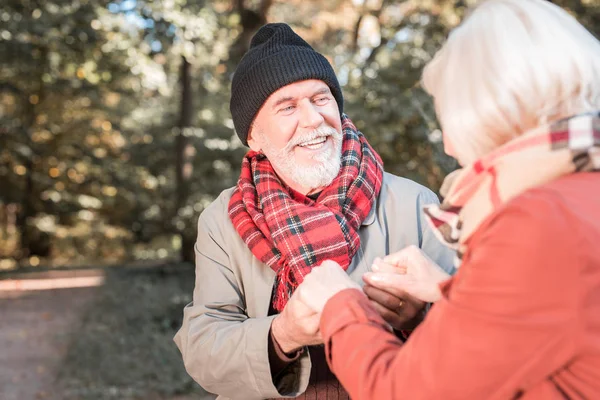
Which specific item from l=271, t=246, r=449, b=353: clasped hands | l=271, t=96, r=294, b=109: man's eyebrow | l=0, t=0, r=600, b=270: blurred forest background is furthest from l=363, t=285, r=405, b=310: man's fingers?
l=0, t=0, r=600, b=270: blurred forest background

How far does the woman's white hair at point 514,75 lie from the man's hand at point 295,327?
568 millimetres

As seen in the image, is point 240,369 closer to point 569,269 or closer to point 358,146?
point 358,146

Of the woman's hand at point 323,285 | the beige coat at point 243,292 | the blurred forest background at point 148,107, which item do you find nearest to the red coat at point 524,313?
the woman's hand at point 323,285

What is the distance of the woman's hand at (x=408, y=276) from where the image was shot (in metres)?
1.68

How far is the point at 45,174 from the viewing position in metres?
14.2

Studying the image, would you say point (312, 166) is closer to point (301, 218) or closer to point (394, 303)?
point (301, 218)

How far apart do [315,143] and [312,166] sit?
12 cm

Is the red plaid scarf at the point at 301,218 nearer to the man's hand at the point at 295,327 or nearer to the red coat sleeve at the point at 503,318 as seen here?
the man's hand at the point at 295,327

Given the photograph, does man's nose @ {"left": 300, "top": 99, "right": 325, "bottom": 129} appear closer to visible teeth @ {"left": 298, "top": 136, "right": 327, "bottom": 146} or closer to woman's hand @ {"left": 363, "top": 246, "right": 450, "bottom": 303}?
visible teeth @ {"left": 298, "top": 136, "right": 327, "bottom": 146}

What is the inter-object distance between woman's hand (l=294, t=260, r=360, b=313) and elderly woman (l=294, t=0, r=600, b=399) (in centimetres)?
8

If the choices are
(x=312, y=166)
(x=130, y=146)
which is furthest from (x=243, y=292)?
(x=130, y=146)

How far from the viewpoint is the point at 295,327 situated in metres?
1.66

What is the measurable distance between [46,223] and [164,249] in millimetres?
2804

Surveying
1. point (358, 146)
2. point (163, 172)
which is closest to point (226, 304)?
point (358, 146)
